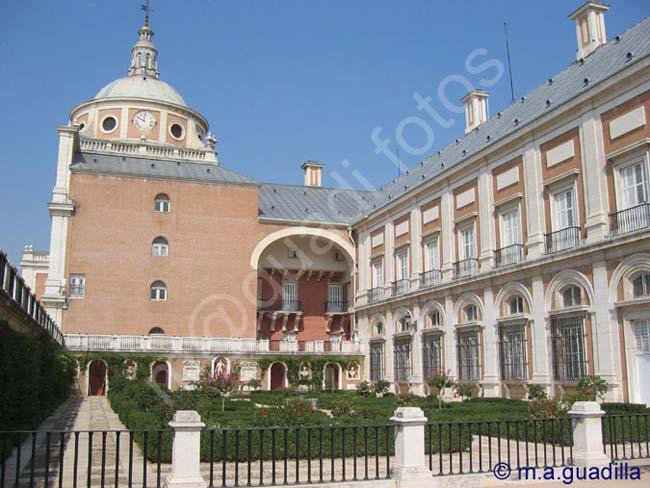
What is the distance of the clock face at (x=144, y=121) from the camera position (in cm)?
4875

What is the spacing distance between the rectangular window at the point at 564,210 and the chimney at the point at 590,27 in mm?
7140

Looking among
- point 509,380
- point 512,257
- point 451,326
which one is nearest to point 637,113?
point 512,257

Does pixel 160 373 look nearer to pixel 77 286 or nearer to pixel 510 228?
pixel 77 286

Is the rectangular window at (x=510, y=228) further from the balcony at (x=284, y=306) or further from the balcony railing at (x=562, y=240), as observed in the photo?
the balcony at (x=284, y=306)

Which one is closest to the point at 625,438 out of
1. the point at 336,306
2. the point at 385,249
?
the point at 385,249

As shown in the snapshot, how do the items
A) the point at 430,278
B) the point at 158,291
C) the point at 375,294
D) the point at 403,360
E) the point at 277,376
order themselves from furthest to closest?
the point at 277,376, the point at 375,294, the point at 158,291, the point at 403,360, the point at 430,278

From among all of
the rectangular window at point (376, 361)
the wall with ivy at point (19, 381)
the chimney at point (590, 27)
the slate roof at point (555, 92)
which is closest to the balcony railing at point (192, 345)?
the rectangular window at point (376, 361)

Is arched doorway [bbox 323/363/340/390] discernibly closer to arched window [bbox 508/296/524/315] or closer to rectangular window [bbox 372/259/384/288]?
rectangular window [bbox 372/259/384/288]

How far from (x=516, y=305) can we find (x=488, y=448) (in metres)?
13.2

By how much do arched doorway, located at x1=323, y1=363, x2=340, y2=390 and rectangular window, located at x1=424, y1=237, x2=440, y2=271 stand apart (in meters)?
10.1

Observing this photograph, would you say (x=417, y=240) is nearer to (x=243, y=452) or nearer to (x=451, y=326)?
(x=451, y=326)

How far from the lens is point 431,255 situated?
32.6 meters

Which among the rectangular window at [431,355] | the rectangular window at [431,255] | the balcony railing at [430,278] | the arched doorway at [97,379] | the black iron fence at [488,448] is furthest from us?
the arched doorway at [97,379]

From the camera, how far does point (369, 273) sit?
39438 millimetres
